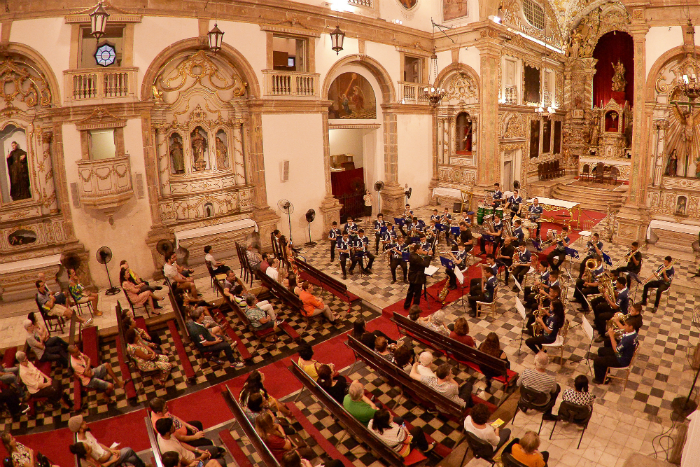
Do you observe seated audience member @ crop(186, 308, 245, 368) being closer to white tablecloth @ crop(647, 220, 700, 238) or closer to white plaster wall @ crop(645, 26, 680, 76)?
white tablecloth @ crop(647, 220, 700, 238)

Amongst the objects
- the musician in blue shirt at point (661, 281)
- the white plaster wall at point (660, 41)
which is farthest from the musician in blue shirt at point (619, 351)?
the white plaster wall at point (660, 41)

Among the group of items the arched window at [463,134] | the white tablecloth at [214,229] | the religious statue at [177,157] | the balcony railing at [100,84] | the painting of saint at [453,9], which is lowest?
the white tablecloth at [214,229]

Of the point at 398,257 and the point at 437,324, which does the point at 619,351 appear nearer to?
the point at 437,324

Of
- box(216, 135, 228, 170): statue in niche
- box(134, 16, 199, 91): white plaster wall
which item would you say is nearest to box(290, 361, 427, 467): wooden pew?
box(216, 135, 228, 170): statue in niche

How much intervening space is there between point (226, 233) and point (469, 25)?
495 inches

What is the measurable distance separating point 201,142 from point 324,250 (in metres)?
5.21

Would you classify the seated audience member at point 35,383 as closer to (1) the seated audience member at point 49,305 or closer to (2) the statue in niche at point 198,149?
(1) the seated audience member at point 49,305

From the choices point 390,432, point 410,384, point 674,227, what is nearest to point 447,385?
point 410,384

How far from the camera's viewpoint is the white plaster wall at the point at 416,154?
60.7 feet

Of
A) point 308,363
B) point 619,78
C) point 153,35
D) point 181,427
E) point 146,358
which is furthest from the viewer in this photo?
point 619,78

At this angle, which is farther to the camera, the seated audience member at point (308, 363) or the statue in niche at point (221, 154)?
the statue in niche at point (221, 154)

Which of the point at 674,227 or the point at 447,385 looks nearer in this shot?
the point at 447,385

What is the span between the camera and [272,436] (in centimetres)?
534

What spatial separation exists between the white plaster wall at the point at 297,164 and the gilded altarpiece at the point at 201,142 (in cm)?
79
